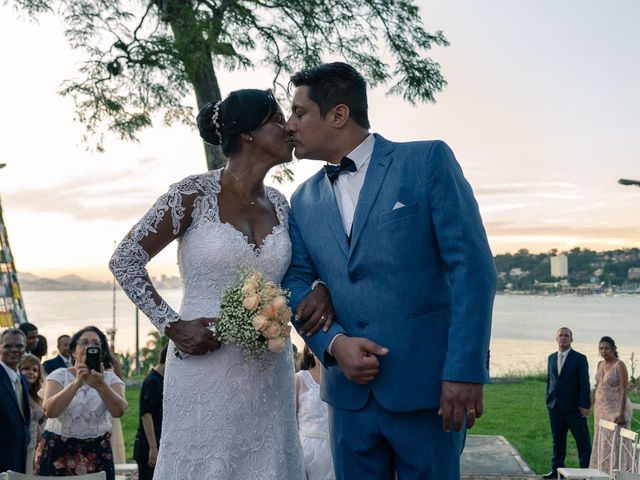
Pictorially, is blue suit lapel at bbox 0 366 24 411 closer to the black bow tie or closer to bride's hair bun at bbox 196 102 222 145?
bride's hair bun at bbox 196 102 222 145

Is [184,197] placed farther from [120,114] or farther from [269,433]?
[120,114]

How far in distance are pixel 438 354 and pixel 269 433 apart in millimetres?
1028

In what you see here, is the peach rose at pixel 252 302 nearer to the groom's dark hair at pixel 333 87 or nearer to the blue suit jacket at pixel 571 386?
the groom's dark hair at pixel 333 87

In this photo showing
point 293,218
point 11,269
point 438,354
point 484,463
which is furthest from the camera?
point 11,269

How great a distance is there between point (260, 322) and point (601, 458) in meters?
7.60

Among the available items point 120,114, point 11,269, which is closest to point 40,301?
point 11,269

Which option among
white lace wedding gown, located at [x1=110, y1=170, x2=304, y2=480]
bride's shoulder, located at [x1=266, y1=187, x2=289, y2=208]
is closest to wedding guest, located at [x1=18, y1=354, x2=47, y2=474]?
white lace wedding gown, located at [x1=110, y1=170, x2=304, y2=480]

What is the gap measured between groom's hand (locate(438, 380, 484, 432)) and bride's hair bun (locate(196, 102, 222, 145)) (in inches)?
64.4

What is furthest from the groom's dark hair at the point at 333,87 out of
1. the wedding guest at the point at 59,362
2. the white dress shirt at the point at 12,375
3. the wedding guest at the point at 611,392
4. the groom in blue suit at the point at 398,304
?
the wedding guest at the point at 611,392

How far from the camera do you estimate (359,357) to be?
9.07ft

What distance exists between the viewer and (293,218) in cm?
323

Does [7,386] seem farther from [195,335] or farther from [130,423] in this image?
[130,423]

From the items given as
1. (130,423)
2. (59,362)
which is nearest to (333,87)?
(59,362)

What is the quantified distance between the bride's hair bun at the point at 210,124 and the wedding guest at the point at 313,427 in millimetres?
2229
